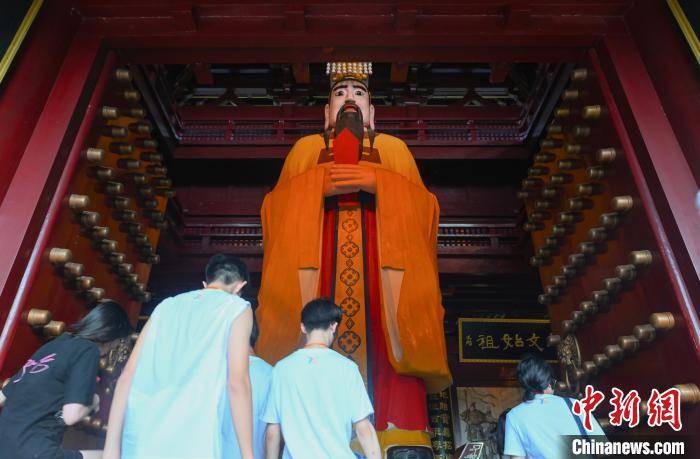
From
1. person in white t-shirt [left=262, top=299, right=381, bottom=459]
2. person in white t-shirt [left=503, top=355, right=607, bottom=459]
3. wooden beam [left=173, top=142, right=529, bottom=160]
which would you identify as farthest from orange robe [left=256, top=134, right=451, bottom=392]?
wooden beam [left=173, top=142, right=529, bottom=160]

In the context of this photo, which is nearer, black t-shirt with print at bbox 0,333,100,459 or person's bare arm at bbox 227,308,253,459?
person's bare arm at bbox 227,308,253,459

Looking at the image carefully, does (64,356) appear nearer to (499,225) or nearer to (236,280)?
(236,280)

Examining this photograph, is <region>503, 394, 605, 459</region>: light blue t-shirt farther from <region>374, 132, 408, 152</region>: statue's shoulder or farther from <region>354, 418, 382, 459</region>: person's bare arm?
<region>374, 132, 408, 152</region>: statue's shoulder

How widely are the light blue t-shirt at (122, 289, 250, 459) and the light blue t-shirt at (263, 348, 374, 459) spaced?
24 centimetres

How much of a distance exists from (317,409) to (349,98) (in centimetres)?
251

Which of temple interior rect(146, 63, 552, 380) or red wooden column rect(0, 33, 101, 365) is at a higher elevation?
temple interior rect(146, 63, 552, 380)

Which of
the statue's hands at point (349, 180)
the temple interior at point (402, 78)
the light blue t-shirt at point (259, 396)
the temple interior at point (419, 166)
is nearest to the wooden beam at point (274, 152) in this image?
the temple interior at point (419, 166)

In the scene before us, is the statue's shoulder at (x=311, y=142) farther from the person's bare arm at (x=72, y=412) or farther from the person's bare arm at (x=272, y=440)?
the person's bare arm at (x=72, y=412)

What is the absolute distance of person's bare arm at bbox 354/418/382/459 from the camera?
1.88 metres

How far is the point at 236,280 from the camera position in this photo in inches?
77.3

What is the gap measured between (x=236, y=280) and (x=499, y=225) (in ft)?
12.8

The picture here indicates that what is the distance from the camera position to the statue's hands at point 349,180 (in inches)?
134

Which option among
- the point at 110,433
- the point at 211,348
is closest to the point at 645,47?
the point at 211,348

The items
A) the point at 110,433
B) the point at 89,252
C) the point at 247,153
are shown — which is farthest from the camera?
the point at 247,153
